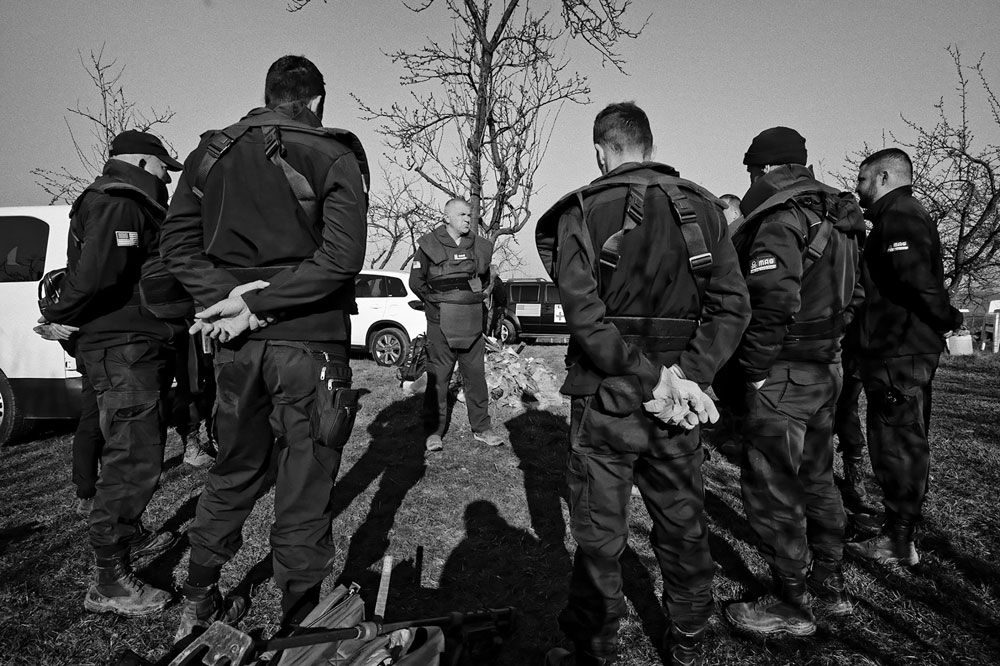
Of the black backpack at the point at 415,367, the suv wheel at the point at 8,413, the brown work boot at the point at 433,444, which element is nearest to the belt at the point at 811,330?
the brown work boot at the point at 433,444

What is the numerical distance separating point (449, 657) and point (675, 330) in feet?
4.75

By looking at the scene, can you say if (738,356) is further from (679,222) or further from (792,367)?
(679,222)

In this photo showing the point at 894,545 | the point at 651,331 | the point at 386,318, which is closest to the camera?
the point at 651,331

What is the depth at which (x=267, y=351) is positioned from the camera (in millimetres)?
2133

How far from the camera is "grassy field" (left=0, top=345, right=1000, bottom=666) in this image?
242 centimetres

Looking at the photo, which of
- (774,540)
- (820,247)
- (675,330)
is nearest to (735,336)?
(675,330)

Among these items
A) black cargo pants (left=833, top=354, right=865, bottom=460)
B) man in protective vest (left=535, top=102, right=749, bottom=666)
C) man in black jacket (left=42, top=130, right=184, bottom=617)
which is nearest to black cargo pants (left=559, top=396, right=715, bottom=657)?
man in protective vest (left=535, top=102, right=749, bottom=666)

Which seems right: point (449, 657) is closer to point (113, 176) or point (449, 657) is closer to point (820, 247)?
point (820, 247)

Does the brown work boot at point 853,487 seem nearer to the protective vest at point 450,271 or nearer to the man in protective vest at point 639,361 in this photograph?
the man in protective vest at point 639,361

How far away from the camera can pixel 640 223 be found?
1993 mm

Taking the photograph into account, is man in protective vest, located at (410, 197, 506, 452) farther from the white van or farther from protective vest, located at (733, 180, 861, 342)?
the white van

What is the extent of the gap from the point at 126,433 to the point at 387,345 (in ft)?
29.7

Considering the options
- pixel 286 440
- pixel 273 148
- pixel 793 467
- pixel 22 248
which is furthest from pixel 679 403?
pixel 22 248

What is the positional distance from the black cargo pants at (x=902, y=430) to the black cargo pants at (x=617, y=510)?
171 cm
